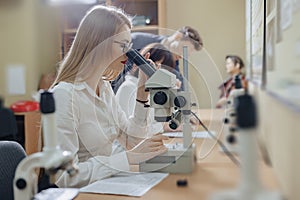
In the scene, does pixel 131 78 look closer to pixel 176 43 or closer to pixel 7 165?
pixel 176 43

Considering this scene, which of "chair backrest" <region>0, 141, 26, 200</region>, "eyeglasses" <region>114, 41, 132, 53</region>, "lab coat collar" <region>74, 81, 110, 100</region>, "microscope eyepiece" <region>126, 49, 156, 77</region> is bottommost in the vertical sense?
"chair backrest" <region>0, 141, 26, 200</region>

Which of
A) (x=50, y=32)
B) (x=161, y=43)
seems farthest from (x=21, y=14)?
(x=161, y=43)

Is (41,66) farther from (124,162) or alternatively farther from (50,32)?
(124,162)

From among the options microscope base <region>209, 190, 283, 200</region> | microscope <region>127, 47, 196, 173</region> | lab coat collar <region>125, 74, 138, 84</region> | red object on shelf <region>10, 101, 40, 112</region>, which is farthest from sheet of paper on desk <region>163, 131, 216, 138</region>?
microscope base <region>209, 190, 283, 200</region>

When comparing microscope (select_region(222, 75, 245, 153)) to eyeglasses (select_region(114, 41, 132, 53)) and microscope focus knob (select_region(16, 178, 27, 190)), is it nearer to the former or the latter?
microscope focus knob (select_region(16, 178, 27, 190))

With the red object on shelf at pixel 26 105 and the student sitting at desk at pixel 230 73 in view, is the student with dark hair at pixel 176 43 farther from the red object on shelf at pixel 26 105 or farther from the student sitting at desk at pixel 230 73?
the red object on shelf at pixel 26 105

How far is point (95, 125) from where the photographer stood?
128cm

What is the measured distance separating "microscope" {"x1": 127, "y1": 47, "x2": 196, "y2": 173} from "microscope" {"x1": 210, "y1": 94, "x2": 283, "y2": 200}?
20.3 inches

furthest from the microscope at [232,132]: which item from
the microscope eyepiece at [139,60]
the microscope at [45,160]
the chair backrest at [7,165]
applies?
the chair backrest at [7,165]

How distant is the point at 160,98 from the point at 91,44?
33 centimetres

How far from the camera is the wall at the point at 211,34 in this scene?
1278mm

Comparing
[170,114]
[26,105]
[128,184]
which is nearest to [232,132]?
[128,184]

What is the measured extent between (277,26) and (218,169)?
0.37m

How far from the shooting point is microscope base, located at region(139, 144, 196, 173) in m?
A: 0.98
